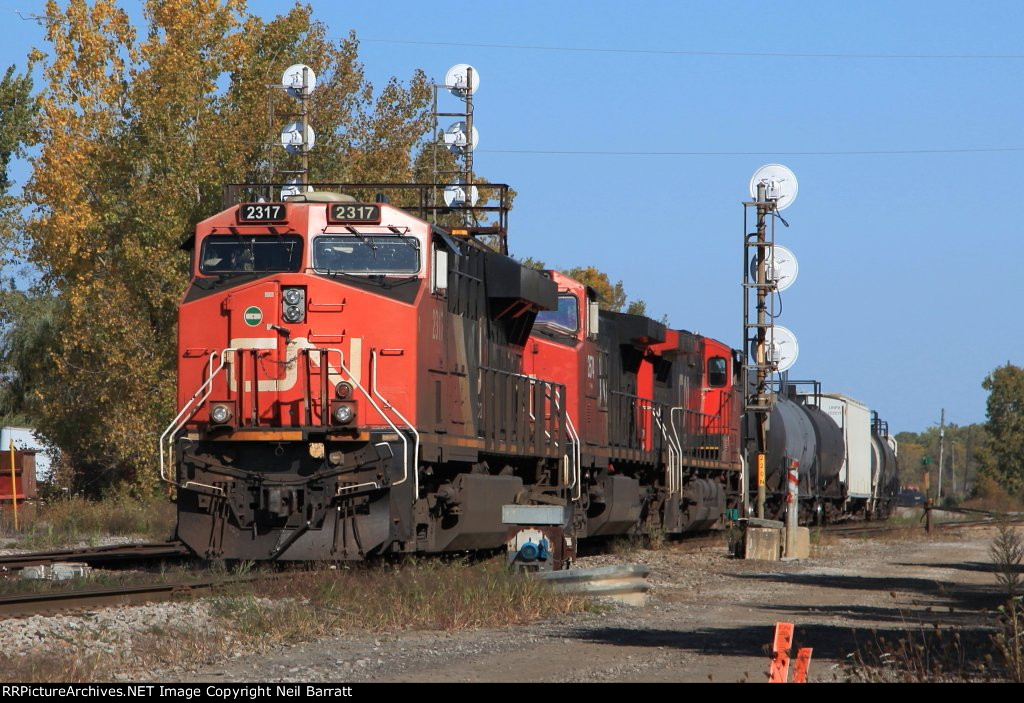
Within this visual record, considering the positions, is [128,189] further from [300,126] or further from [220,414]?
[220,414]

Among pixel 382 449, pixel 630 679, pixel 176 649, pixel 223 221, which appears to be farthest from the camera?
pixel 223 221

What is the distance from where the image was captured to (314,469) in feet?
46.9

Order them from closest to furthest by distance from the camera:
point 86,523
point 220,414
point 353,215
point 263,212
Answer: point 220,414 → point 353,215 → point 263,212 → point 86,523

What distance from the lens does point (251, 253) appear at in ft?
49.9

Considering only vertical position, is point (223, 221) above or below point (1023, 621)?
above

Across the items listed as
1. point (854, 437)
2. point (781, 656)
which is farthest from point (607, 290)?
point (781, 656)

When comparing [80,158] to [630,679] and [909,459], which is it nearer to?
[630,679]

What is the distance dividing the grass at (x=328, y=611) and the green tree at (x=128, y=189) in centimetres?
1644

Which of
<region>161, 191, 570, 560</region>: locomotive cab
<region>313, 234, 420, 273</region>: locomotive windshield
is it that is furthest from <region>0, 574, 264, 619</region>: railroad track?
<region>313, 234, 420, 273</region>: locomotive windshield

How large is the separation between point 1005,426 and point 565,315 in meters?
85.5

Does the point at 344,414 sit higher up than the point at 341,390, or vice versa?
the point at 341,390

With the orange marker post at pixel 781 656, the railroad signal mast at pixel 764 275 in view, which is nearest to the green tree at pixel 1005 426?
the railroad signal mast at pixel 764 275

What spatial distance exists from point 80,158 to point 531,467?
15000 millimetres
